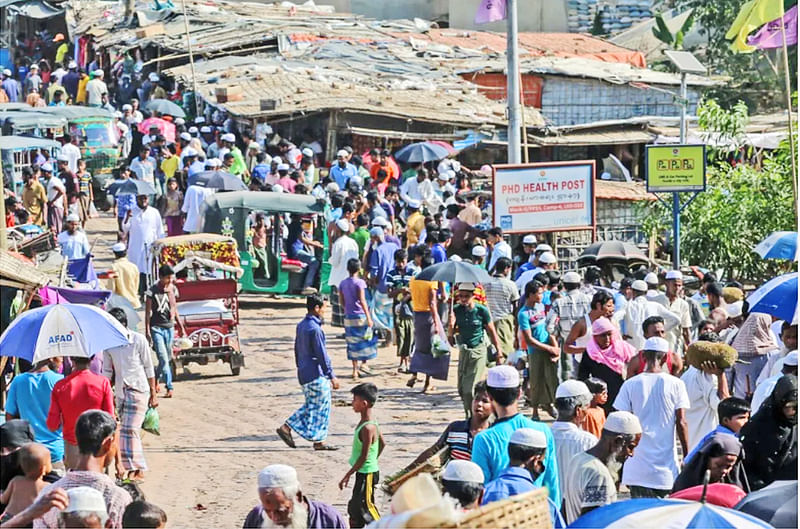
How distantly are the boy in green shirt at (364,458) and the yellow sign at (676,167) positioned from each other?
8.02m

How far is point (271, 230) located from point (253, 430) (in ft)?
19.8

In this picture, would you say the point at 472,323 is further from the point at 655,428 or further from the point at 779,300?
the point at 655,428

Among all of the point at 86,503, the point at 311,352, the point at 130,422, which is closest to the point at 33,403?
the point at 130,422

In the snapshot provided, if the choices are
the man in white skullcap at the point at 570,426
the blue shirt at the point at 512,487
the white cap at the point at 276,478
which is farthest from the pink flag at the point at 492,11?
the white cap at the point at 276,478

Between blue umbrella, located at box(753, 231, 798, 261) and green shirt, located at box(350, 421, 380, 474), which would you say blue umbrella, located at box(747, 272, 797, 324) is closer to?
green shirt, located at box(350, 421, 380, 474)

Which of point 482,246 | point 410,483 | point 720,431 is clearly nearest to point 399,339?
point 482,246

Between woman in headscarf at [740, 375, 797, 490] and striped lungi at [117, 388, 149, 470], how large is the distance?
16.3ft

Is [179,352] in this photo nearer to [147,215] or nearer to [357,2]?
[147,215]

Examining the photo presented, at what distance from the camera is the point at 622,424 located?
7.90 meters

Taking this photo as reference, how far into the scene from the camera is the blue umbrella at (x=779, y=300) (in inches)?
427

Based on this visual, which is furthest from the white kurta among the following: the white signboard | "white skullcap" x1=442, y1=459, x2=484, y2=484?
"white skullcap" x1=442, y1=459, x2=484, y2=484

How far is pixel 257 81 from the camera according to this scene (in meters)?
29.6

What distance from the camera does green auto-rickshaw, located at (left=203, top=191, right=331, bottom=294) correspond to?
1930 cm

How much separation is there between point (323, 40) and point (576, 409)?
26.8 metres
